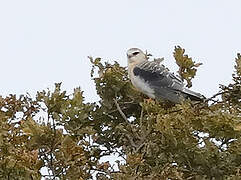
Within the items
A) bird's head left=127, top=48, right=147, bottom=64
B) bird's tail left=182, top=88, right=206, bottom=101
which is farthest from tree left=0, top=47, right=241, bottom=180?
bird's head left=127, top=48, right=147, bottom=64

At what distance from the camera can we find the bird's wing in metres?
7.34

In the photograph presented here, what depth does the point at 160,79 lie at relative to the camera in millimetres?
7652

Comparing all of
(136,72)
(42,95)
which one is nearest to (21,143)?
(42,95)

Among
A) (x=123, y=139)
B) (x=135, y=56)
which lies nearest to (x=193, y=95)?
(x=123, y=139)

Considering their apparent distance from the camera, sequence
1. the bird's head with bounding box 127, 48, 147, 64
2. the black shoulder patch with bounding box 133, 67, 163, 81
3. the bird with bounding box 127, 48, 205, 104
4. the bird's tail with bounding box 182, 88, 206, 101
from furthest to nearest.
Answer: the bird's head with bounding box 127, 48, 147, 64 < the black shoulder patch with bounding box 133, 67, 163, 81 < the bird with bounding box 127, 48, 205, 104 < the bird's tail with bounding box 182, 88, 206, 101

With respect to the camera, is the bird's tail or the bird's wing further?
the bird's wing

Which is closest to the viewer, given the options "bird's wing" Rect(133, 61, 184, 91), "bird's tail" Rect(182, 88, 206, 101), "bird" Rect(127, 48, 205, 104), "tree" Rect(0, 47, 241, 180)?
"tree" Rect(0, 47, 241, 180)

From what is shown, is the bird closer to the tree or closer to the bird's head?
the bird's head

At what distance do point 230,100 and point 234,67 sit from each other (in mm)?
242

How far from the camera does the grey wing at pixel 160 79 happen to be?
6.86 m

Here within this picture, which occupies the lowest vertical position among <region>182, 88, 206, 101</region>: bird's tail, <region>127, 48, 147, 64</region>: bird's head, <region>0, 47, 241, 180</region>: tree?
<region>0, 47, 241, 180</region>: tree

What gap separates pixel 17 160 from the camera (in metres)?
4.17

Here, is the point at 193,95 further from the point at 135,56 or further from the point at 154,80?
the point at 135,56

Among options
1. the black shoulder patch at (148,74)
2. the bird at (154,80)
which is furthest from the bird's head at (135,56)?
the black shoulder patch at (148,74)
